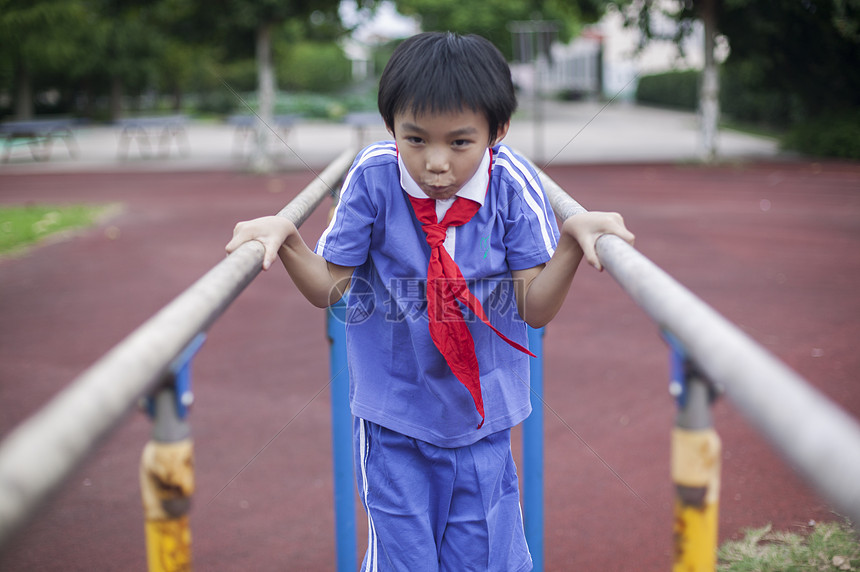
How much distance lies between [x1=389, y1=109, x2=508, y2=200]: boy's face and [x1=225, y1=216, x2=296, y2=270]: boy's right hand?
0.87 ft

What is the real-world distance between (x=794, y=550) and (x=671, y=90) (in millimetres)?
29708

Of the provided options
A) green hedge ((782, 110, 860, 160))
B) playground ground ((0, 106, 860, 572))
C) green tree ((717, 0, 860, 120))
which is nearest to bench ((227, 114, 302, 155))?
playground ground ((0, 106, 860, 572))

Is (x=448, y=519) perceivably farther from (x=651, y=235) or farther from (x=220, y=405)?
(x=651, y=235)

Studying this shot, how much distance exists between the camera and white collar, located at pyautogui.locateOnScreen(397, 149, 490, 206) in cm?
149

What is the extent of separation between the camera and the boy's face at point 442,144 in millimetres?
1381

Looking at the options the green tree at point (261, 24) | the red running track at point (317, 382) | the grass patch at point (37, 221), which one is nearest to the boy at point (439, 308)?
the red running track at point (317, 382)

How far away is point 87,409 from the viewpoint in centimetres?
60

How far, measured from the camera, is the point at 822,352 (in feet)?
13.9

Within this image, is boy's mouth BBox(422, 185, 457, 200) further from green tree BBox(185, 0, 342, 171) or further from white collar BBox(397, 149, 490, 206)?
green tree BBox(185, 0, 342, 171)

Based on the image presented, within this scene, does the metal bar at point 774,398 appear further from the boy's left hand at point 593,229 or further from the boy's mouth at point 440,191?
the boy's mouth at point 440,191

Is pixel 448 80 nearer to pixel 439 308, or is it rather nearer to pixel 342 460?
pixel 439 308

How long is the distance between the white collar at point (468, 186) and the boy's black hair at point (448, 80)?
7 centimetres

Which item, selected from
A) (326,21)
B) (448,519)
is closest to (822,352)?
(448,519)

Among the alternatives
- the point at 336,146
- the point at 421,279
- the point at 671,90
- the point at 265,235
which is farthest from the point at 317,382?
the point at 671,90
